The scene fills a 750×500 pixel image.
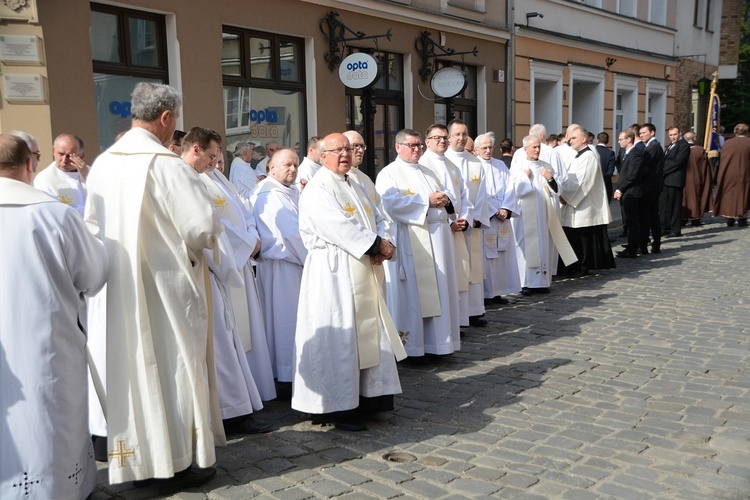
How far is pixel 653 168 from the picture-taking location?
41.4 feet

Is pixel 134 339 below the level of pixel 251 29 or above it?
below

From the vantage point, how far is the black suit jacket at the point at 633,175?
40.2 ft

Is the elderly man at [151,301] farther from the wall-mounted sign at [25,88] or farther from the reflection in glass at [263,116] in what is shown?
the reflection in glass at [263,116]

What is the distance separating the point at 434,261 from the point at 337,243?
5.97 ft

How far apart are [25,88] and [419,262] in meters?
4.93

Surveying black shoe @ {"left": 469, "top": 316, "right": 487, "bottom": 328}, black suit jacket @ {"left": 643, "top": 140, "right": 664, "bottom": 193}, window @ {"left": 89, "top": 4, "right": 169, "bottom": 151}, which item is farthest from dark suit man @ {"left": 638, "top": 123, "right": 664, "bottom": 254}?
window @ {"left": 89, "top": 4, "right": 169, "bottom": 151}

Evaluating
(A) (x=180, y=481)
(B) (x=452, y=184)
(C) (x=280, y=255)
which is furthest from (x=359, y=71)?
(A) (x=180, y=481)

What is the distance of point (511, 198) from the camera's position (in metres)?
9.13

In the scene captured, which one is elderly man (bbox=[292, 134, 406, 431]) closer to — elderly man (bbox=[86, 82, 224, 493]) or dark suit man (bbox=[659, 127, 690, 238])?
elderly man (bbox=[86, 82, 224, 493])

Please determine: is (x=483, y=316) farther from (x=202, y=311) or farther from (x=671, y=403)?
(x=202, y=311)

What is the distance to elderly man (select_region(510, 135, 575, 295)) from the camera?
9754mm

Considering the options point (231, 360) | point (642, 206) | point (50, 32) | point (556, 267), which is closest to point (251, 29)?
point (50, 32)

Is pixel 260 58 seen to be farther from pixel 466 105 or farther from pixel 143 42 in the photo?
pixel 466 105

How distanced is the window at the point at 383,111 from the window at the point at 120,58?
4149 millimetres
